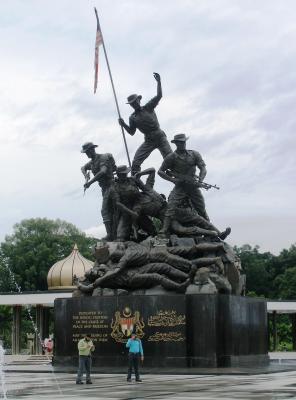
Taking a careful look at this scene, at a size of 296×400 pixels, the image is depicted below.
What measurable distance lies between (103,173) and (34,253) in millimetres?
49958

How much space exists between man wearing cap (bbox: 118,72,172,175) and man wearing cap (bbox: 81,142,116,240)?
99 cm

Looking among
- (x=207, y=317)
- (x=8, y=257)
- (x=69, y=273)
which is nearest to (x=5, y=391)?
(x=207, y=317)

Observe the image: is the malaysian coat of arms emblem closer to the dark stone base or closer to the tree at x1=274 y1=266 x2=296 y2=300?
the dark stone base

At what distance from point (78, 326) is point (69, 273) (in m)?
23.9

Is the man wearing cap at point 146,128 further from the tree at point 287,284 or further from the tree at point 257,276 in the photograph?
the tree at point 257,276

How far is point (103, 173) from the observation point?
23609 millimetres

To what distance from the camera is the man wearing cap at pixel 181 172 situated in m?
23.2

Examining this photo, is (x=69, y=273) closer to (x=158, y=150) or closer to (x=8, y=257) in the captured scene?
(x=158, y=150)

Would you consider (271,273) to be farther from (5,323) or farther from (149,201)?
(149,201)

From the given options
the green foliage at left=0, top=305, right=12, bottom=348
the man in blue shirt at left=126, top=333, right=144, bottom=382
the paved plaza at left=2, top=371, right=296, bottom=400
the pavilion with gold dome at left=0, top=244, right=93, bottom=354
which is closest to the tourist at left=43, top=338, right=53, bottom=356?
the pavilion with gold dome at left=0, top=244, right=93, bottom=354

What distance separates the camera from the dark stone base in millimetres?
20500

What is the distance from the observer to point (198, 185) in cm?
A: 2323

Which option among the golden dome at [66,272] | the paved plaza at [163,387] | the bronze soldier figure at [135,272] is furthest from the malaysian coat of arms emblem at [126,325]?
the golden dome at [66,272]

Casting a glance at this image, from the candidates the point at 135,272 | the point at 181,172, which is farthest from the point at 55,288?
the point at 135,272
